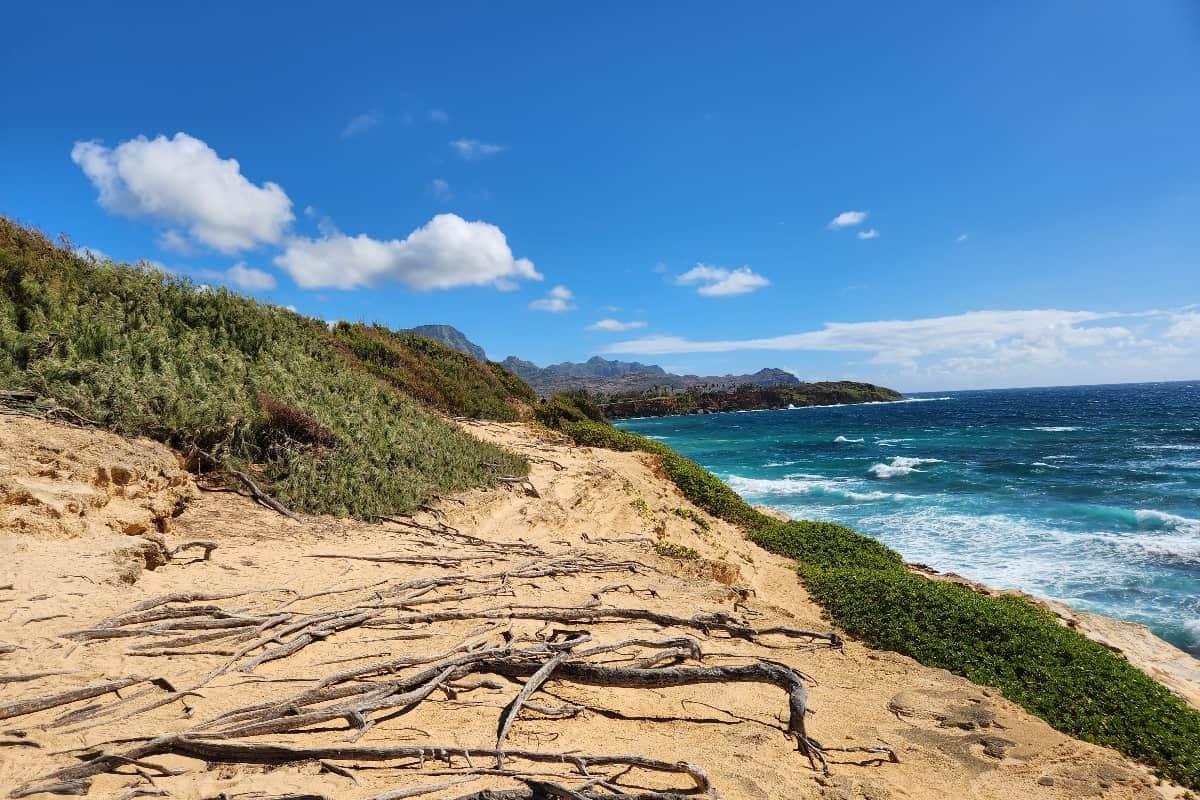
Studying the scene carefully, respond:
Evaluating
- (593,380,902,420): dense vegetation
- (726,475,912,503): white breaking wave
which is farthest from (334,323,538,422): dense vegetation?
(593,380,902,420): dense vegetation

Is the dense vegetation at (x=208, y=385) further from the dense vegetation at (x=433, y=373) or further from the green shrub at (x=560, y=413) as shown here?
the green shrub at (x=560, y=413)

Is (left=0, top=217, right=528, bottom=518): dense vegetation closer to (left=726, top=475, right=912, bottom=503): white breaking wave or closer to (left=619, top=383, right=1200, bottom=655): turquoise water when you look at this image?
(left=619, top=383, right=1200, bottom=655): turquoise water

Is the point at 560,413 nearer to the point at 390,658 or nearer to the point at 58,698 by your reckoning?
the point at 390,658

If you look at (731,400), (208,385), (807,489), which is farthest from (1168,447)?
(731,400)

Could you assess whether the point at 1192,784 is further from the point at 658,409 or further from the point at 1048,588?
the point at 658,409

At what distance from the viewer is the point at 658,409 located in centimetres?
10344

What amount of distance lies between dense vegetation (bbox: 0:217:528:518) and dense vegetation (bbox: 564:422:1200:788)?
706 centimetres

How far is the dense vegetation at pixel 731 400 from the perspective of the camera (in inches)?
4038

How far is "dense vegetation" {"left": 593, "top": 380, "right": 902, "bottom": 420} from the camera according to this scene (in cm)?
10256

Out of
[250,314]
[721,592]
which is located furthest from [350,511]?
[250,314]

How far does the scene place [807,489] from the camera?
79.0ft

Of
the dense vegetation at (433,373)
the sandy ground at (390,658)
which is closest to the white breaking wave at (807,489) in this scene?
the dense vegetation at (433,373)

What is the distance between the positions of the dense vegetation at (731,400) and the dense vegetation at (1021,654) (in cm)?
8391

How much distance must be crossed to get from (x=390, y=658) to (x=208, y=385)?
6.87 metres
